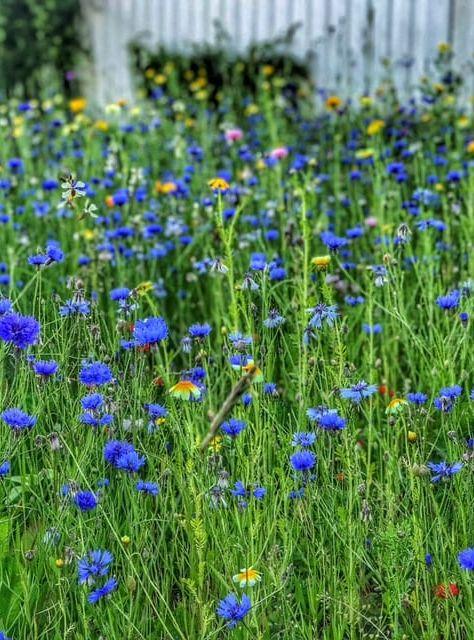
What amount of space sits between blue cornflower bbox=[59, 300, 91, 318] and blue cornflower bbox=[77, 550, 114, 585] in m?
0.61

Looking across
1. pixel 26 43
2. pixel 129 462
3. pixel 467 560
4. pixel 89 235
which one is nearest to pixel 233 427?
pixel 129 462

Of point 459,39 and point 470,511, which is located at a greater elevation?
point 459,39

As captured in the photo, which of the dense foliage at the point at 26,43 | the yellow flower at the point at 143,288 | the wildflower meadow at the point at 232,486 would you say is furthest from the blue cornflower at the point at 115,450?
the dense foliage at the point at 26,43

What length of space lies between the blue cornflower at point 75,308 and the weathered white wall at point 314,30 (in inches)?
203

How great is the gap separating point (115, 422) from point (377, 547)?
63cm

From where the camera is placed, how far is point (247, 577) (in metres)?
1.75

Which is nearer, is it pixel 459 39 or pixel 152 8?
pixel 459 39

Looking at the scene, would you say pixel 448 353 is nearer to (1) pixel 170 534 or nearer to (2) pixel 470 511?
(2) pixel 470 511

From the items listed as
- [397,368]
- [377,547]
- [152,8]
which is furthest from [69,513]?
[152,8]

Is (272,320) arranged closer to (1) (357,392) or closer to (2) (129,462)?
(1) (357,392)

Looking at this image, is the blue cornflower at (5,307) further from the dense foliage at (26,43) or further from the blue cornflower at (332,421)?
the dense foliage at (26,43)

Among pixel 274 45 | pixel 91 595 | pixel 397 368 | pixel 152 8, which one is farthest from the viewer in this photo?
pixel 152 8

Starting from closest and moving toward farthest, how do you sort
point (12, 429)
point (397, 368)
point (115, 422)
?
point (12, 429) → point (115, 422) → point (397, 368)

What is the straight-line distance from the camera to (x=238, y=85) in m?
8.10
